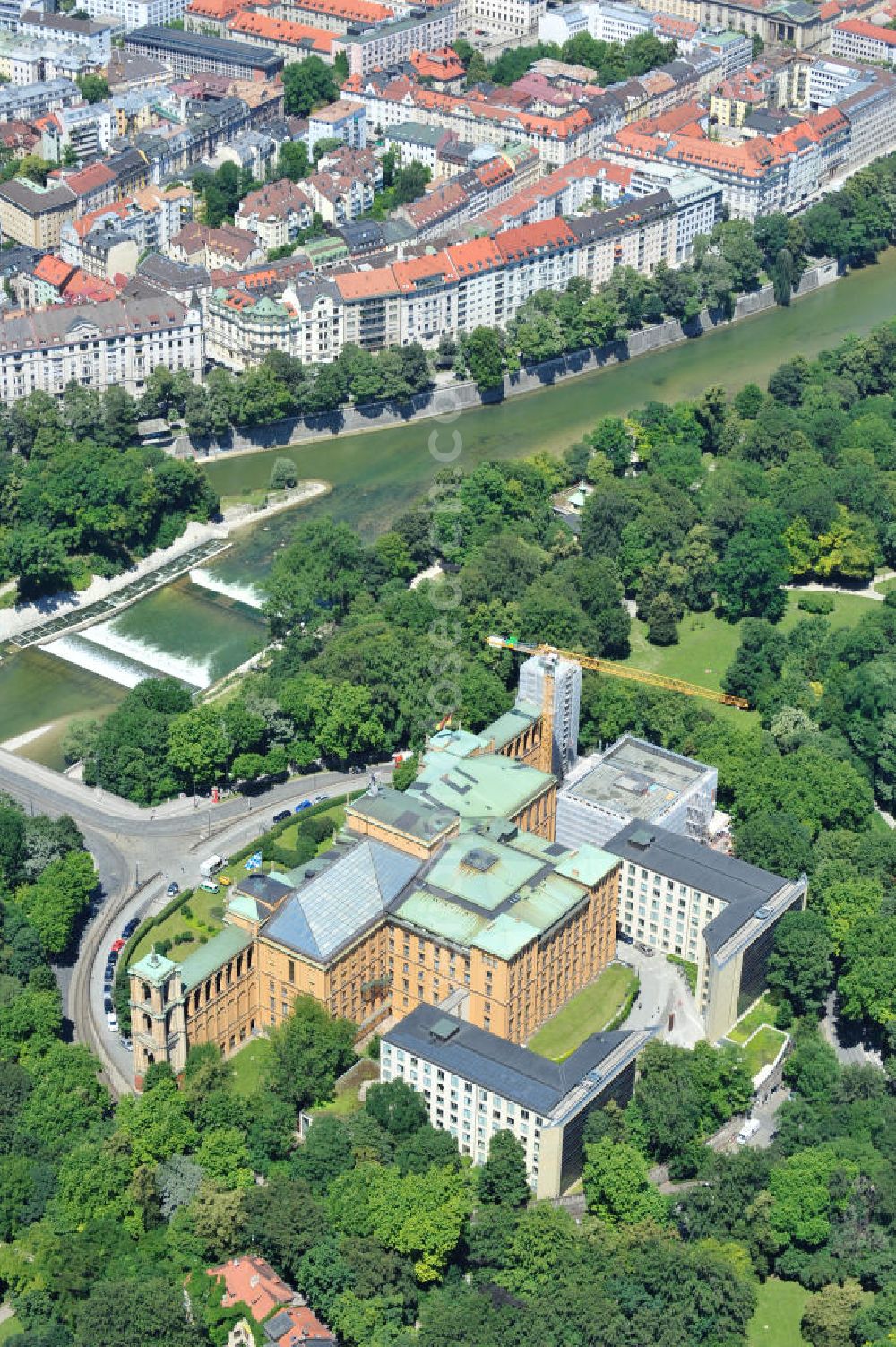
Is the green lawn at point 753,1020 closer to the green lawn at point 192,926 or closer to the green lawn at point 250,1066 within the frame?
the green lawn at point 250,1066

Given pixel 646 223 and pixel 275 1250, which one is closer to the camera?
pixel 275 1250

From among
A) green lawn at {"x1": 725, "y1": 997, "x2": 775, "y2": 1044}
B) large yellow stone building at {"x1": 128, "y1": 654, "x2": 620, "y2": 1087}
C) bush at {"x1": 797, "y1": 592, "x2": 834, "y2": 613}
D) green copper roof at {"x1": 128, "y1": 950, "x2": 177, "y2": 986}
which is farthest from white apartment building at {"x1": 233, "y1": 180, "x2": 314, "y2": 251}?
green copper roof at {"x1": 128, "y1": 950, "x2": 177, "y2": 986}

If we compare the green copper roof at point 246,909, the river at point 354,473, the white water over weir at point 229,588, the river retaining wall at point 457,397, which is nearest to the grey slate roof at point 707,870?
the green copper roof at point 246,909

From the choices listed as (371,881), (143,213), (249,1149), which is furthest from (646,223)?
(249,1149)

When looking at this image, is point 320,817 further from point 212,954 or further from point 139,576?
point 139,576

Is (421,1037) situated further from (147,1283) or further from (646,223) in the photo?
(646,223)

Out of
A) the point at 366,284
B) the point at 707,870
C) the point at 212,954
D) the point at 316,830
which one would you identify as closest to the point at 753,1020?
the point at 707,870

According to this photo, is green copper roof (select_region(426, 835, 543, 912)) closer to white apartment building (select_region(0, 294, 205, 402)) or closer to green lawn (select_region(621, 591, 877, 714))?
green lawn (select_region(621, 591, 877, 714))

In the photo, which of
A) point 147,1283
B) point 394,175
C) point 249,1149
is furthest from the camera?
point 394,175
